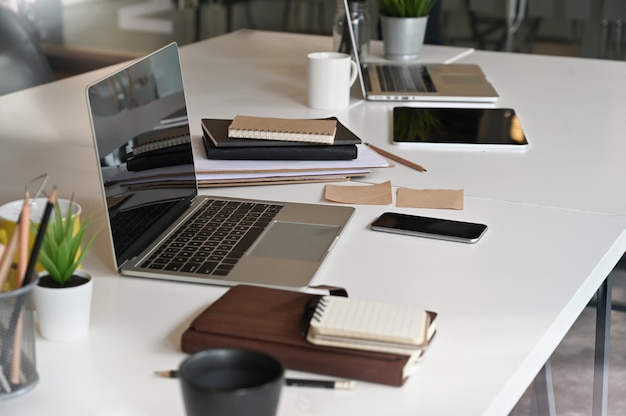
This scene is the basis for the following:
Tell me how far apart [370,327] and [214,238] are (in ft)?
1.23

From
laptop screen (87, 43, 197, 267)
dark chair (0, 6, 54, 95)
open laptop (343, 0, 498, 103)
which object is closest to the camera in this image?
laptop screen (87, 43, 197, 267)

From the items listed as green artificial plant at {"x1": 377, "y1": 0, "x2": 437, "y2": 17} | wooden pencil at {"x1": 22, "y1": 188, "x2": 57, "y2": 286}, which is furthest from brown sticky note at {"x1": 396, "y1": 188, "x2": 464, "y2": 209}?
green artificial plant at {"x1": 377, "y1": 0, "x2": 437, "y2": 17}

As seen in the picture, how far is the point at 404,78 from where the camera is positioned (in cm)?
211

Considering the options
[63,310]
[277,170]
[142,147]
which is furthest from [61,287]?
[277,170]

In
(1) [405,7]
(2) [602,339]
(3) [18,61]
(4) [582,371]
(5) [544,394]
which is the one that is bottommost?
(4) [582,371]

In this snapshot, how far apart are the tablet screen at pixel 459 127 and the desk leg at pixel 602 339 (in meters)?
0.32

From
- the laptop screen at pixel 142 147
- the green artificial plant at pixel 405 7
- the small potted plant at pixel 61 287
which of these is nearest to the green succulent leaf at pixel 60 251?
the small potted plant at pixel 61 287

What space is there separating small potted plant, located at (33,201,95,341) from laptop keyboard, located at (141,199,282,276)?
17 centimetres

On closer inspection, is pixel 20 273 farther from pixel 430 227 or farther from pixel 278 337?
pixel 430 227

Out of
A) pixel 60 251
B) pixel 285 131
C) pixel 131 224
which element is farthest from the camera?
pixel 285 131

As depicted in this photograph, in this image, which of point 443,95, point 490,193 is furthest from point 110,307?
point 443,95

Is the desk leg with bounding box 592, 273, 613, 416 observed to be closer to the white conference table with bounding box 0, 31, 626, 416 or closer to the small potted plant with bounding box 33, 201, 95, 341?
the white conference table with bounding box 0, 31, 626, 416

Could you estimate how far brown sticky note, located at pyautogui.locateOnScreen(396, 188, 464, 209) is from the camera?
1.30 metres

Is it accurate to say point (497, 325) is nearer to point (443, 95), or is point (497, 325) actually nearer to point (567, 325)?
point (567, 325)
